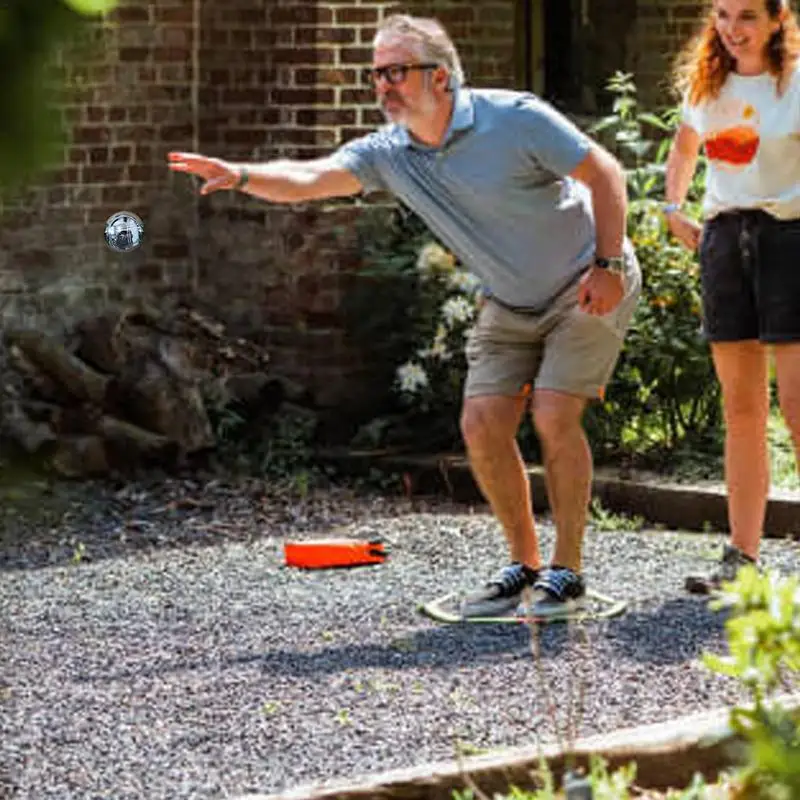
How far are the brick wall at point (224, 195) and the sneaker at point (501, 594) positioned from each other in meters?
3.33

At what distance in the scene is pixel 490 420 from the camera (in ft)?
23.0

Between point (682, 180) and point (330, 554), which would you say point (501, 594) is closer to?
point (330, 554)

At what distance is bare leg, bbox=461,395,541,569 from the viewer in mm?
7027

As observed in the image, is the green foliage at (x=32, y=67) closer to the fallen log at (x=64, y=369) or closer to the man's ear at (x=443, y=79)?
the man's ear at (x=443, y=79)

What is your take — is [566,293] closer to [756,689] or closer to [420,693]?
[420,693]

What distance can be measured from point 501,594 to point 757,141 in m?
1.48

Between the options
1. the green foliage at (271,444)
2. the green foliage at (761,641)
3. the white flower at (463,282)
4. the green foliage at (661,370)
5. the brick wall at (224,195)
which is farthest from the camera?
the brick wall at (224,195)

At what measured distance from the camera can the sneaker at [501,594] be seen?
23.0ft

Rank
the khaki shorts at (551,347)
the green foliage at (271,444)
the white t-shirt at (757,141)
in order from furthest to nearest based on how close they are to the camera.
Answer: the green foliage at (271,444) < the white t-shirt at (757,141) < the khaki shorts at (551,347)

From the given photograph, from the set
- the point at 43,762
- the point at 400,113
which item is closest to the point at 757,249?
the point at 400,113

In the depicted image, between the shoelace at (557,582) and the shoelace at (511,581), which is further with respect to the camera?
the shoelace at (511,581)

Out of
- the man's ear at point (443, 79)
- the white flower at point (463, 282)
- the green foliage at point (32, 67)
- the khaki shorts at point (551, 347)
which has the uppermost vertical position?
the green foliage at point (32, 67)

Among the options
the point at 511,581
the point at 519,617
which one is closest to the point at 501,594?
the point at 511,581

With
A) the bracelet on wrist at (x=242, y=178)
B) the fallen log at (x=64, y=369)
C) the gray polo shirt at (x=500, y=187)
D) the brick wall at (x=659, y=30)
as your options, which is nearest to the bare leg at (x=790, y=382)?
the gray polo shirt at (x=500, y=187)
